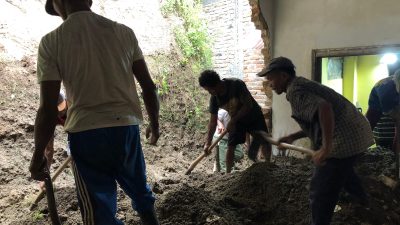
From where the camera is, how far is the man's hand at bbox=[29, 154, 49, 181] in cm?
219

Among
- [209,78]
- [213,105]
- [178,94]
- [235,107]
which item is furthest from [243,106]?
[178,94]

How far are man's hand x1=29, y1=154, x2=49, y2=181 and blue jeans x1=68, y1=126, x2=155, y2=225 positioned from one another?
0.73 feet

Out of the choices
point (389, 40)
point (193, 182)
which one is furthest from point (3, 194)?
point (389, 40)

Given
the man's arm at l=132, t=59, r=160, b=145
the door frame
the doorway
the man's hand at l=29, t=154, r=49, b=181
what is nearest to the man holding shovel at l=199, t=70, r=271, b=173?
the door frame

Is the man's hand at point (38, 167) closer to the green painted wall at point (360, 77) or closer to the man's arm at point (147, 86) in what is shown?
the man's arm at point (147, 86)

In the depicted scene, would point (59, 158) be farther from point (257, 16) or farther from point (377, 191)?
point (377, 191)

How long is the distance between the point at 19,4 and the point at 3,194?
4.62m

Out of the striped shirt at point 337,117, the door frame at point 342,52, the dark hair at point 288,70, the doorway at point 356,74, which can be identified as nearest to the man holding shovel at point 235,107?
the door frame at point 342,52

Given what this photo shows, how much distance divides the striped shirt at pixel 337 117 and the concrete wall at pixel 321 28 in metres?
2.21

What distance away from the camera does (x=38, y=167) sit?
222cm

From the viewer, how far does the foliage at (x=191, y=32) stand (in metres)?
9.51

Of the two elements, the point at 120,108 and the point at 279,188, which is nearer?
the point at 120,108

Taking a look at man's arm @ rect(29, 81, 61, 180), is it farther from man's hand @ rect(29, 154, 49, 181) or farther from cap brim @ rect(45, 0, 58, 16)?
cap brim @ rect(45, 0, 58, 16)

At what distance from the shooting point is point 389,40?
4.55 meters
